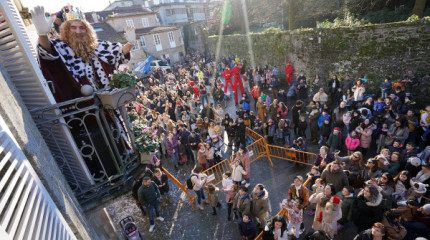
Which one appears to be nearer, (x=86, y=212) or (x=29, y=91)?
(x=29, y=91)

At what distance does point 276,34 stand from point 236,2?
54.7 ft

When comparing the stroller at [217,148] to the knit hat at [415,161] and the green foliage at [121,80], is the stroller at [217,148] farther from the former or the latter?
the knit hat at [415,161]

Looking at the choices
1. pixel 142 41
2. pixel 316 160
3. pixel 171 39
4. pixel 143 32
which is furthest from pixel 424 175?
pixel 171 39

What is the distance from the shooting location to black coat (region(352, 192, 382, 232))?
16.4 feet

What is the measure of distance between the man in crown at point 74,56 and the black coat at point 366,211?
19.3ft

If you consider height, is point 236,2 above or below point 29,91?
above

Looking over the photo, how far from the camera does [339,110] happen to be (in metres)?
9.30

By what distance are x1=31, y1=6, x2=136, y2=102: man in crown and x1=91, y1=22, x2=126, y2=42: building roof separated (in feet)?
99.5

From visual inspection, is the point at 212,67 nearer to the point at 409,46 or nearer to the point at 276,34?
the point at 276,34

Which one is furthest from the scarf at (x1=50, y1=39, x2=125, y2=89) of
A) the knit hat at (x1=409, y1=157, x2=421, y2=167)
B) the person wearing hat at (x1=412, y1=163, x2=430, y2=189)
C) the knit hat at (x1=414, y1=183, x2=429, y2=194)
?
the knit hat at (x1=409, y1=157, x2=421, y2=167)

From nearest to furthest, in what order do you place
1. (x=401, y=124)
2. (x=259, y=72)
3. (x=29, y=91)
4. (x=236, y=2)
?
1. (x=29, y=91)
2. (x=401, y=124)
3. (x=259, y=72)
4. (x=236, y=2)

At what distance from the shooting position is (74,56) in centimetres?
404

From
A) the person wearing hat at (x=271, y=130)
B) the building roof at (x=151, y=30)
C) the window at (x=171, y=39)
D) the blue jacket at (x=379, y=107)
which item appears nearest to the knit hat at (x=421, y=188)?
the blue jacket at (x=379, y=107)

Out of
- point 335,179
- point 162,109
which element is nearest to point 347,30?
point 335,179
